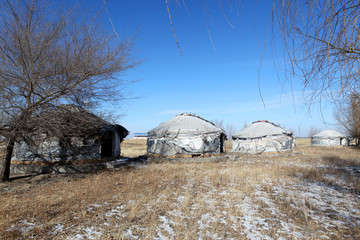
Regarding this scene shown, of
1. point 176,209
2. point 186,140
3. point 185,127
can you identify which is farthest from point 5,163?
point 185,127

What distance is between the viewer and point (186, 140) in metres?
12.9

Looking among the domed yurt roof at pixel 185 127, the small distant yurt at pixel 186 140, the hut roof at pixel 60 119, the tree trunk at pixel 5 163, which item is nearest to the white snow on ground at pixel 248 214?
the hut roof at pixel 60 119

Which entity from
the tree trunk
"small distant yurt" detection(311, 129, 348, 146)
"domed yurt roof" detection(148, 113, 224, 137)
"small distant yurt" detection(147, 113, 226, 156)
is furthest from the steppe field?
"small distant yurt" detection(311, 129, 348, 146)

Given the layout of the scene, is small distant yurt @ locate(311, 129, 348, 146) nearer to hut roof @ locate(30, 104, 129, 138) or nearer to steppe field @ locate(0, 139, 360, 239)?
steppe field @ locate(0, 139, 360, 239)

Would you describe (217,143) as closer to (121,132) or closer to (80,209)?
(121,132)

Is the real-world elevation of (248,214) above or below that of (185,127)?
below

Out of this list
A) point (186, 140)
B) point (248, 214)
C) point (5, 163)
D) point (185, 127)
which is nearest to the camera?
point (248, 214)

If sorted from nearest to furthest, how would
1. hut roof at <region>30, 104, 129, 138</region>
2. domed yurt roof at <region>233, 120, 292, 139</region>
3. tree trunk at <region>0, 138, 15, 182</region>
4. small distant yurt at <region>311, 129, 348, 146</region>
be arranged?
hut roof at <region>30, 104, 129, 138</region>
tree trunk at <region>0, 138, 15, 182</region>
domed yurt roof at <region>233, 120, 292, 139</region>
small distant yurt at <region>311, 129, 348, 146</region>

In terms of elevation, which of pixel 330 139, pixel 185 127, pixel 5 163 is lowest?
pixel 5 163

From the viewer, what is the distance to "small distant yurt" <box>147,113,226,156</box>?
42.1 ft

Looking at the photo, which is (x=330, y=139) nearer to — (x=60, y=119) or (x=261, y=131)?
(x=261, y=131)

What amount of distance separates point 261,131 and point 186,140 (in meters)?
A: 6.88

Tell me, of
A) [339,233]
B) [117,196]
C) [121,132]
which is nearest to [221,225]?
[339,233]

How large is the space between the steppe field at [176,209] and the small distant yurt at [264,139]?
9.59 metres
